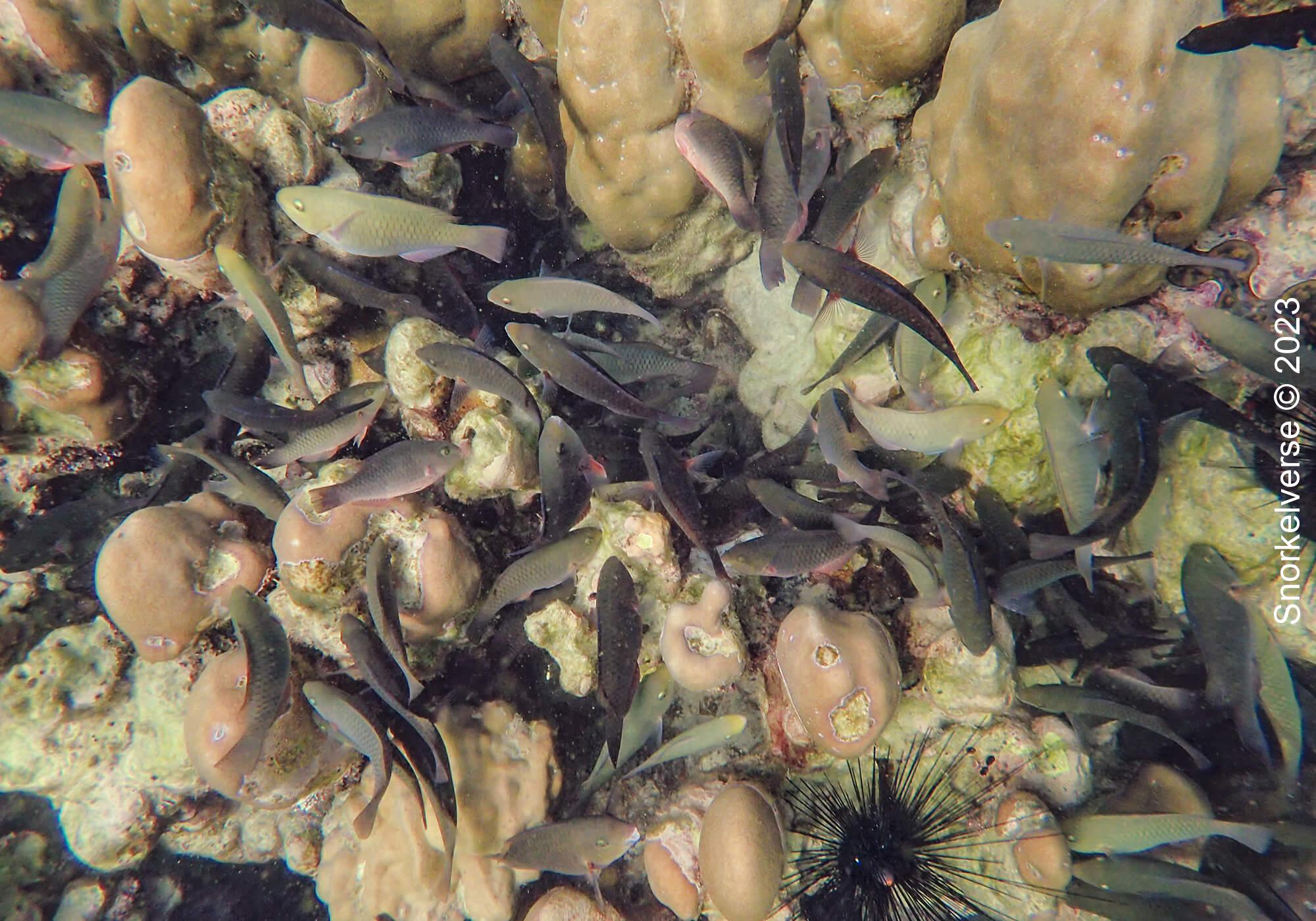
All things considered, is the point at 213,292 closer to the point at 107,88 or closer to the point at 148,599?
the point at 107,88

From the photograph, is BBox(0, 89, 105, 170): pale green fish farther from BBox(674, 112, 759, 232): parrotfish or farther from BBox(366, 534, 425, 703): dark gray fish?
BBox(674, 112, 759, 232): parrotfish

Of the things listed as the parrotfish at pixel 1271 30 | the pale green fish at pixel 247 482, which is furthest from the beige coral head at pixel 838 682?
the pale green fish at pixel 247 482

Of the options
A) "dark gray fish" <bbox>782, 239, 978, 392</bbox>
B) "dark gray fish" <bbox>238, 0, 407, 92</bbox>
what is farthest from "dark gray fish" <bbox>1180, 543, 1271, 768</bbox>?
"dark gray fish" <bbox>238, 0, 407, 92</bbox>

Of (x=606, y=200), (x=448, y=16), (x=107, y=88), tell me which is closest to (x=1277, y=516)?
(x=606, y=200)

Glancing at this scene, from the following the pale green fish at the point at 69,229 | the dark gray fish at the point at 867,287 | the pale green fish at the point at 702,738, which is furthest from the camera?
the pale green fish at the point at 69,229

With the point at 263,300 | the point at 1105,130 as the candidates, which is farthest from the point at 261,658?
the point at 1105,130

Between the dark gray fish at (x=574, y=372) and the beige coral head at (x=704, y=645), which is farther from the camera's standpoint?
the dark gray fish at (x=574, y=372)

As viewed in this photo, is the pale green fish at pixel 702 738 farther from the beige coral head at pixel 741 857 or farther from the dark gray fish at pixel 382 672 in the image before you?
the dark gray fish at pixel 382 672
